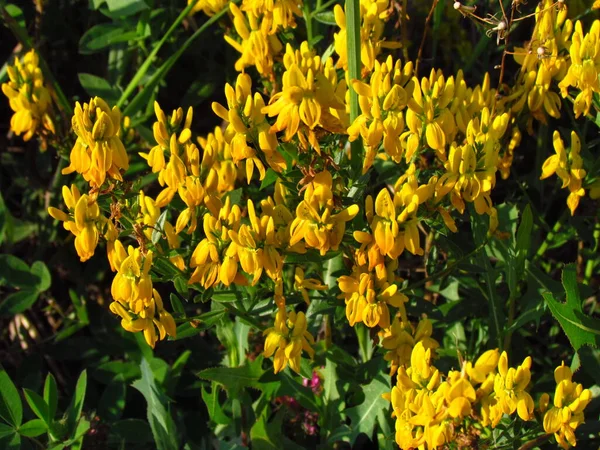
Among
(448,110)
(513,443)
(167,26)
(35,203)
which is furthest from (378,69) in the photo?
(35,203)

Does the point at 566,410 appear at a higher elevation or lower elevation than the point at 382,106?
lower

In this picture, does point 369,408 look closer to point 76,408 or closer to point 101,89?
point 76,408

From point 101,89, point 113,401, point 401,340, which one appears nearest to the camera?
point 401,340

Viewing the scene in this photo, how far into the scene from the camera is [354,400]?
2463 mm

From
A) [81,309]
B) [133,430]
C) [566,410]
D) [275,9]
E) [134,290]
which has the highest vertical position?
[275,9]

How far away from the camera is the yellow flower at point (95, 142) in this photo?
176 centimetres

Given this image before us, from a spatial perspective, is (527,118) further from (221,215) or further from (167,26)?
(167,26)

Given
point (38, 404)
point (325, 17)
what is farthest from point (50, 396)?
point (325, 17)

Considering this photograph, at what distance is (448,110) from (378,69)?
0.77ft

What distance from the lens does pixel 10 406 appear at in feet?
7.63

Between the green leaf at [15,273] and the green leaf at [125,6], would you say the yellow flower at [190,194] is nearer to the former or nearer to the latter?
the green leaf at [125,6]

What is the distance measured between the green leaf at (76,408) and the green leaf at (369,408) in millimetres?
788

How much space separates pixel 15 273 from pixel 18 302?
108 millimetres

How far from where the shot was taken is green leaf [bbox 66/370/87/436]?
238 cm
